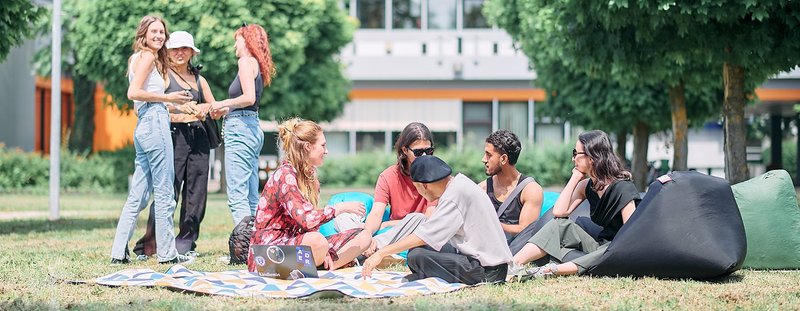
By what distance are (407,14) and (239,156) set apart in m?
29.3

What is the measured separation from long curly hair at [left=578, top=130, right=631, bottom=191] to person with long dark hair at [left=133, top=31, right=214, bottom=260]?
314 centimetres

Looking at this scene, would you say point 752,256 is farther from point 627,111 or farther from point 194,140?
point 627,111

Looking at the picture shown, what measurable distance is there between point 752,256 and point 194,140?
4.55m

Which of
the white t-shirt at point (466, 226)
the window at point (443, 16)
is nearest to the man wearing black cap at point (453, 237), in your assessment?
the white t-shirt at point (466, 226)

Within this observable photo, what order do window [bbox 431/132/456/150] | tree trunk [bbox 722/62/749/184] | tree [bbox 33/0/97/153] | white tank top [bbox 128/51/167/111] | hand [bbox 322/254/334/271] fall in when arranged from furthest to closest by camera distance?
window [bbox 431/132/456/150] → tree [bbox 33/0/97/153] → tree trunk [bbox 722/62/749/184] → white tank top [bbox 128/51/167/111] → hand [bbox 322/254/334/271]

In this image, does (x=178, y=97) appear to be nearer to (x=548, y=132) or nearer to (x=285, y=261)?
(x=285, y=261)

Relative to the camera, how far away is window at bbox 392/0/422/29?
38.8 m

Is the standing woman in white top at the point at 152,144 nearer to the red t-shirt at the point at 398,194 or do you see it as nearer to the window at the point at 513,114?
the red t-shirt at the point at 398,194

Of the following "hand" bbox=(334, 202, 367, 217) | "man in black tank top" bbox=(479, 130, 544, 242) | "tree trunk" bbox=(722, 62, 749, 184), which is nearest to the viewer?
"hand" bbox=(334, 202, 367, 217)

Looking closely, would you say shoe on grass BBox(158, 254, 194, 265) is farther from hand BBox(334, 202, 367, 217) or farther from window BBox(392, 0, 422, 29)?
window BBox(392, 0, 422, 29)

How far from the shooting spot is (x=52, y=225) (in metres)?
14.8

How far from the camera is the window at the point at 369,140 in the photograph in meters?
40.0

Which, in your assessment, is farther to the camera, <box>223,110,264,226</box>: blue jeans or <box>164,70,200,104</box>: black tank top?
<box>223,110,264,226</box>: blue jeans

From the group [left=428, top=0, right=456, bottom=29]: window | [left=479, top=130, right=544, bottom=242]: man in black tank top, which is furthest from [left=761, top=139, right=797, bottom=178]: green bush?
[left=479, top=130, right=544, bottom=242]: man in black tank top
